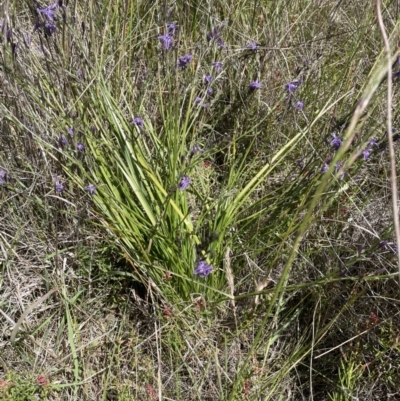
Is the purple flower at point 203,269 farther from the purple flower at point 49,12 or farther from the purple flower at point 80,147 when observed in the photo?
the purple flower at point 49,12

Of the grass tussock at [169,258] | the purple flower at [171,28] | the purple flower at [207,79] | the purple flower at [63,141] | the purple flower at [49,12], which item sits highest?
the purple flower at [49,12]

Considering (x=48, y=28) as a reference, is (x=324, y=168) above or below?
below

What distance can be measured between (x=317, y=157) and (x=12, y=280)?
3.14ft

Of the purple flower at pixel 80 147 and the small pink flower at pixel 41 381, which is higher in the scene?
the purple flower at pixel 80 147

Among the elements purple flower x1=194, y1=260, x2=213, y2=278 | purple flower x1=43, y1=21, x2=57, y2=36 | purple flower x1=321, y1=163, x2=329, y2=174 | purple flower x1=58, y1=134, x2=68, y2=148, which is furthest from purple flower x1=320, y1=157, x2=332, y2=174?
purple flower x1=43, y1=21, x2=57, y2=36

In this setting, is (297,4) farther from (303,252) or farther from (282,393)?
(282,393)

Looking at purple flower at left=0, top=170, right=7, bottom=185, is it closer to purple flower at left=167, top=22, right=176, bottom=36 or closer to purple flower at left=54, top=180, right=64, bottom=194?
purple flower at left=54, top=180, right=64, bottom=194

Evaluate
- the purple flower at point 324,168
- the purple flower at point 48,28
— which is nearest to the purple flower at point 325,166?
the purple flower at point 324,168

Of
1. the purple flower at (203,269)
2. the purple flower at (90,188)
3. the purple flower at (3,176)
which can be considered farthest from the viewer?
the purple flower at (3,176)

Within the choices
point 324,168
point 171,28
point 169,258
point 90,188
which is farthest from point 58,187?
point 324,168

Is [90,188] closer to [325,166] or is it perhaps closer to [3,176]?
[3,176]

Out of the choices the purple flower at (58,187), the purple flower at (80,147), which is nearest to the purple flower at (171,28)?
the purple flower at (80,147)

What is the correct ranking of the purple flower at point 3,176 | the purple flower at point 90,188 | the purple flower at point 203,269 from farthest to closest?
1. the purple flower at point 3,176
2. the purple flower at point 90,188
3. the purple flower at point 203,269

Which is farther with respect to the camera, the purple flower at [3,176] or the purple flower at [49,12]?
the purple flower at [3,176]
